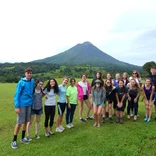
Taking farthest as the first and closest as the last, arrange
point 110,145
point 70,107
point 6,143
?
point 70,107 < point 6,143 < point 110,145

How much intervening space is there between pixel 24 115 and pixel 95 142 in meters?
2.66

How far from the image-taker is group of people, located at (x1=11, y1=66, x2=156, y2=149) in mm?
6559

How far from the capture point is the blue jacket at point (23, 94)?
6406 mm

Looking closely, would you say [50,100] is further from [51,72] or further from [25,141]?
[51,72]

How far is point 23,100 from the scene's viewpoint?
6.51m

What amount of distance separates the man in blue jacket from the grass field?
2.70ft

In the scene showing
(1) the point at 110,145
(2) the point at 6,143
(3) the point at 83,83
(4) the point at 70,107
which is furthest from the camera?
(3) the point at 83,83

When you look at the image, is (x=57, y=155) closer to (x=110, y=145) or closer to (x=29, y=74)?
(x=110, y=145)

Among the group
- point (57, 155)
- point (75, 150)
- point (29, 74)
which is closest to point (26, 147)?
point (57, 155)

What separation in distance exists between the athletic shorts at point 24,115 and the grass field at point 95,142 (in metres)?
0.89

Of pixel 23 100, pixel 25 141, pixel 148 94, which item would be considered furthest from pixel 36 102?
pixel 148 94

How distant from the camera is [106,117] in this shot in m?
9.63

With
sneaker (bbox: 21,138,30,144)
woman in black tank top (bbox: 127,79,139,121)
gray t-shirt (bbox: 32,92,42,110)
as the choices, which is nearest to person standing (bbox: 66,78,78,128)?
gray t-shirt (bbox: 32,92,42,110)

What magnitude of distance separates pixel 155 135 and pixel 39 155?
14.0ft
